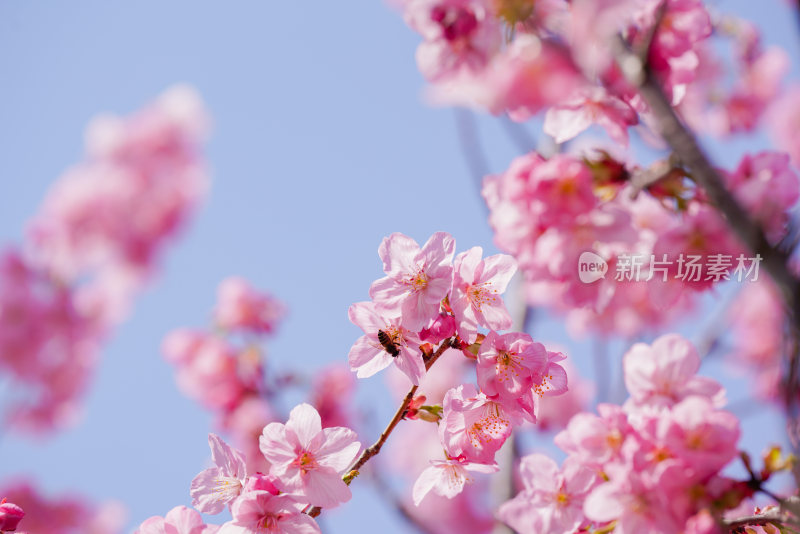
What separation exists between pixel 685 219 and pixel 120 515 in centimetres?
723

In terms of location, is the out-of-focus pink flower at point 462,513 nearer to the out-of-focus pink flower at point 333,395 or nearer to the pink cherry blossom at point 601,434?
the out-of-focus pink flower at point 333,395

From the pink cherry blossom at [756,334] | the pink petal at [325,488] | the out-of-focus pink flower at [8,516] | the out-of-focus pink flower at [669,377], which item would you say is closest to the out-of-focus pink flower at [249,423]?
the out-of-focus pink flower at [8,516]

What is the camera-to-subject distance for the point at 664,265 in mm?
1540

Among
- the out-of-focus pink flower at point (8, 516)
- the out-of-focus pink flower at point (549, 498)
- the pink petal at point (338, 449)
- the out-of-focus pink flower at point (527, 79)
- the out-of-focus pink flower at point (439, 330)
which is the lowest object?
the out-of-focus pink flower at point (549, 498)

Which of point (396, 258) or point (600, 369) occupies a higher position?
point (396, 258)

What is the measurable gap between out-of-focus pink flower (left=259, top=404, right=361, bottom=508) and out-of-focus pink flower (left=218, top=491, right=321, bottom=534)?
0.10 feet

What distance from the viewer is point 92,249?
7.00 metres

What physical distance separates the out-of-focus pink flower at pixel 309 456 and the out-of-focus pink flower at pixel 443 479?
0.74ft

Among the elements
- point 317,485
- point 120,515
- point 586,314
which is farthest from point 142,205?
point 317,485

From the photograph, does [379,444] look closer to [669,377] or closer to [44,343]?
[669,377]

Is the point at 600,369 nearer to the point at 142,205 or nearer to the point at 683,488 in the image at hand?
the point at 683,488

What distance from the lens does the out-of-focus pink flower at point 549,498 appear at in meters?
→ 1.39

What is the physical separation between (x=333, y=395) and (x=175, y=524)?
2.63 m

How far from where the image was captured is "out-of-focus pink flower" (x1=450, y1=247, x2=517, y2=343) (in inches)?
56.6
